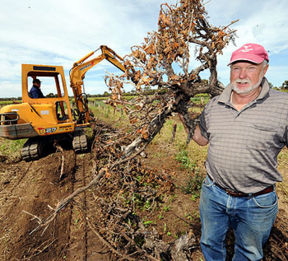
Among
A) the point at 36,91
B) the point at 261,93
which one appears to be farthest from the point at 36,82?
the point at 261,93

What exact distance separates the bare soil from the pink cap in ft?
8.41

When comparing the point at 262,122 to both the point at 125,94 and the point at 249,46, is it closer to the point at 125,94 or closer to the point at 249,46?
the point at 249,46

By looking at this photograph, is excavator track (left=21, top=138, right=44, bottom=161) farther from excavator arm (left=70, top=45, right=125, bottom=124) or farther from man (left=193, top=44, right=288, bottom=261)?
man (left=193, top=44, right=288, bottom=261)

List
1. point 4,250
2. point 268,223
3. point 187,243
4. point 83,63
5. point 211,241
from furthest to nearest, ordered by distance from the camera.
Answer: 1. point 83,63
2. point 4,250
3. point 187,243
4. point 211,241
5. point 268,223

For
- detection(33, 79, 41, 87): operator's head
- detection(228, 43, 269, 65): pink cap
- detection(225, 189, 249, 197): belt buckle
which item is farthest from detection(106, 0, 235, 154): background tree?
detection(33, 79, 41, 87): operator's head

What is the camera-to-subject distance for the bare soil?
2.72m

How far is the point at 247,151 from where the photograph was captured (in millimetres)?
1694

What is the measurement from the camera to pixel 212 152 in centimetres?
195

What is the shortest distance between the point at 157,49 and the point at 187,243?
2.81 metres

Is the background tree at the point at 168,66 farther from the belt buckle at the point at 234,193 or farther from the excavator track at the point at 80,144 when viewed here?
the excavator track at the point at 80,144

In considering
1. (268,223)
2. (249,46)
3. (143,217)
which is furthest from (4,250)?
(249,46)

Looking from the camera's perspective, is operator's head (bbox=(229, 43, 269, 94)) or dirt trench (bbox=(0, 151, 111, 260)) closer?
operator's head (bbox=(229, 43, 269, 94))

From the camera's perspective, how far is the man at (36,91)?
19.8 feet

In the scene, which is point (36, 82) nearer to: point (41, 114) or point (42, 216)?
point (41, 114)
